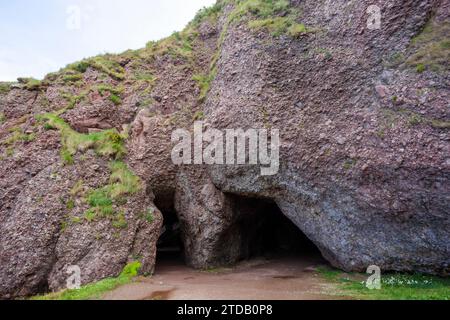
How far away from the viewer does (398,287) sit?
36.9 feet

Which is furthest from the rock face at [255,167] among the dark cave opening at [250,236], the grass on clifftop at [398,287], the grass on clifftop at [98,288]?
the grass on clifftop at [98,288]

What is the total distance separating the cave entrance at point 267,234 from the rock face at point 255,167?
309mm

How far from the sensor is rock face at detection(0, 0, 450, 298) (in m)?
12.0

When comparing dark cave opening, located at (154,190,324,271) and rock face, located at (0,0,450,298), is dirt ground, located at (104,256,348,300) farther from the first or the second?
rock face, located at (0,0,450,298)

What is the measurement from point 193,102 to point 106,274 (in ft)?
32.9

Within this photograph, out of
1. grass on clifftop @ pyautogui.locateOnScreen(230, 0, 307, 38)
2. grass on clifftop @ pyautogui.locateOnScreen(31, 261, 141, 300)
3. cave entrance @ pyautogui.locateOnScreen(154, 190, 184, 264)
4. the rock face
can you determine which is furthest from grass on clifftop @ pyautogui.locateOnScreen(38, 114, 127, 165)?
grass on clifftop @ pyautogui.locateOnScreen(230, 0, 307, 38)

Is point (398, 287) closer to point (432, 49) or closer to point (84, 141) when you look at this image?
point (432, 49)

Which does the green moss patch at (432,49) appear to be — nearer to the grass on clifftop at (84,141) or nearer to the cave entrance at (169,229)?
the cave entrance at (169,229)

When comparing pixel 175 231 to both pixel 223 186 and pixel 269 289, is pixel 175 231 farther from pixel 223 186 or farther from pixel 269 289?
pixel 269 289

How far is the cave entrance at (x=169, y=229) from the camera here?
1852 centimetres

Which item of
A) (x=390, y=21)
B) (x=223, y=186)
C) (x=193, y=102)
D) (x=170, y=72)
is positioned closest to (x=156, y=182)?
(x=223, y=186)

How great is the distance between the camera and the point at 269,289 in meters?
11.6

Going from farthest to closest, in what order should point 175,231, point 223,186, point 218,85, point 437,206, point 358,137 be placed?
point 175,231
point 218,85
point 223,186
point 358,137
point 437,206

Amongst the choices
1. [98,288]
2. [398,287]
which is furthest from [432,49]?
[98,288]
